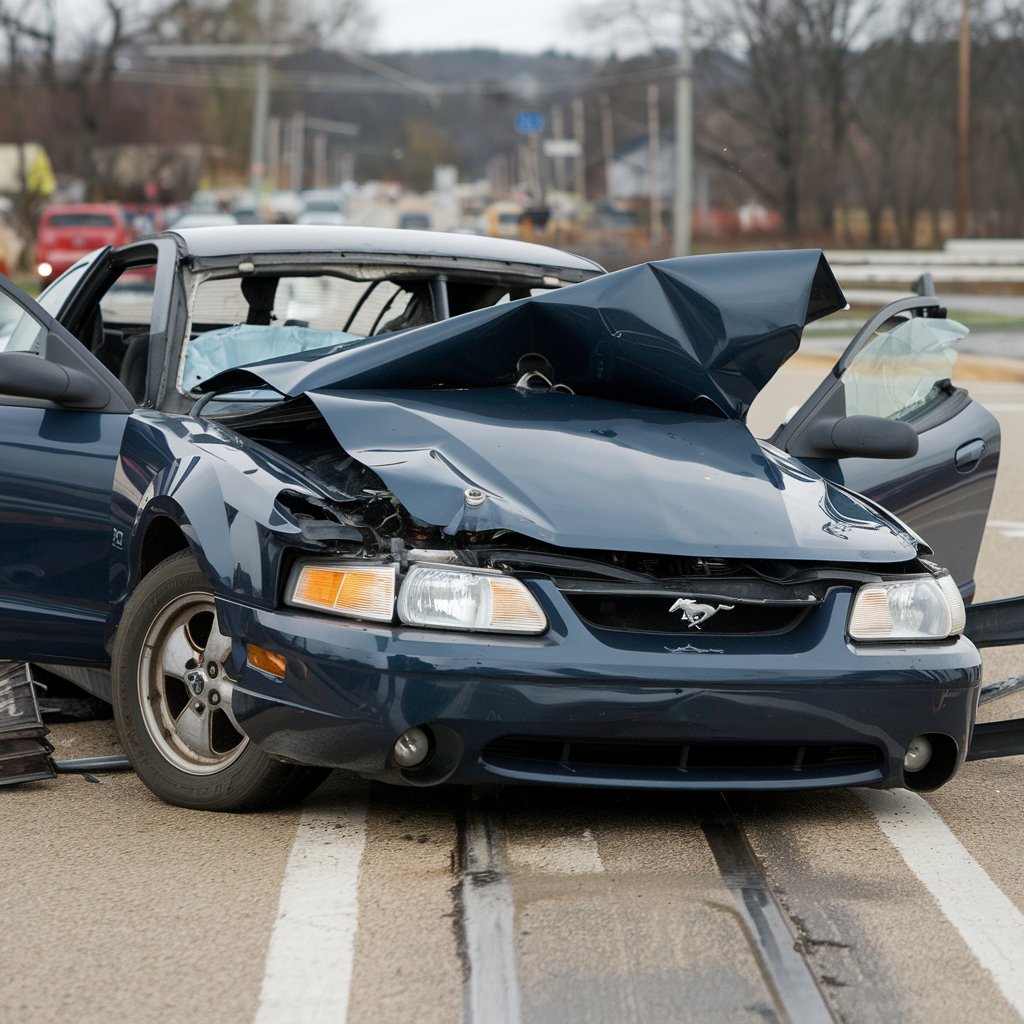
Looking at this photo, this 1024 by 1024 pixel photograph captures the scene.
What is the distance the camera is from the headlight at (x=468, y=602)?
13.2 ft

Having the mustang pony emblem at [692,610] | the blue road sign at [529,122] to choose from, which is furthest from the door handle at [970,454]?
the blue road sign at [529,122]

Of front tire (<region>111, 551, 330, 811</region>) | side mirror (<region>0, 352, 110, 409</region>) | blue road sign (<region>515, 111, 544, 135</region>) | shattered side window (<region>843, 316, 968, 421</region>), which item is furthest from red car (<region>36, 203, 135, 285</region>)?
front tire (<region>111, 551, 330, 811</region>)

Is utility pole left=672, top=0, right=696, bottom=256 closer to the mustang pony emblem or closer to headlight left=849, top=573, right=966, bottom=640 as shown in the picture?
headlight left=849, top=573, right=966, bottom=640

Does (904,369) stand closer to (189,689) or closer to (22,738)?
(189,689)

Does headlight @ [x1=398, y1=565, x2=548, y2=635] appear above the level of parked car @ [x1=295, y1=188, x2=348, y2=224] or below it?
below

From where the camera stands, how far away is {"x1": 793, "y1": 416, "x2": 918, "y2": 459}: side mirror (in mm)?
5059

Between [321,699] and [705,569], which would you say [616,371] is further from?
[321,699]

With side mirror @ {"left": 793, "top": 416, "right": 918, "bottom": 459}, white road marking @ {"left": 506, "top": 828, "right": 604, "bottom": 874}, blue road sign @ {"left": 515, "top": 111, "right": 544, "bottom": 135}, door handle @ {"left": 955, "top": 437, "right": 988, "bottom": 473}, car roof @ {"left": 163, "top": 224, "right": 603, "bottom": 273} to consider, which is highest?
blue road sign @ {"left": 515, "top": 111, "right": 544, "bottom": 135}

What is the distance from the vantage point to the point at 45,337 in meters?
5.30

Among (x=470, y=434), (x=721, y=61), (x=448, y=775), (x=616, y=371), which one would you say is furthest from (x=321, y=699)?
(x=721, y=61)

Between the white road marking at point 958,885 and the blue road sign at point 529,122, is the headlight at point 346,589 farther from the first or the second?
the blue road sign at point 529,122

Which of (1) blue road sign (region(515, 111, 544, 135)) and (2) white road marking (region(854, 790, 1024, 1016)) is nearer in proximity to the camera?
(2) white road marking (region(854, 790, 1024, 1016))

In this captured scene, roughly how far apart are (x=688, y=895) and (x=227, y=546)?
134 cm

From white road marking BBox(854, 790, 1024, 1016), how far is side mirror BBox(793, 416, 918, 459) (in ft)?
3.11
